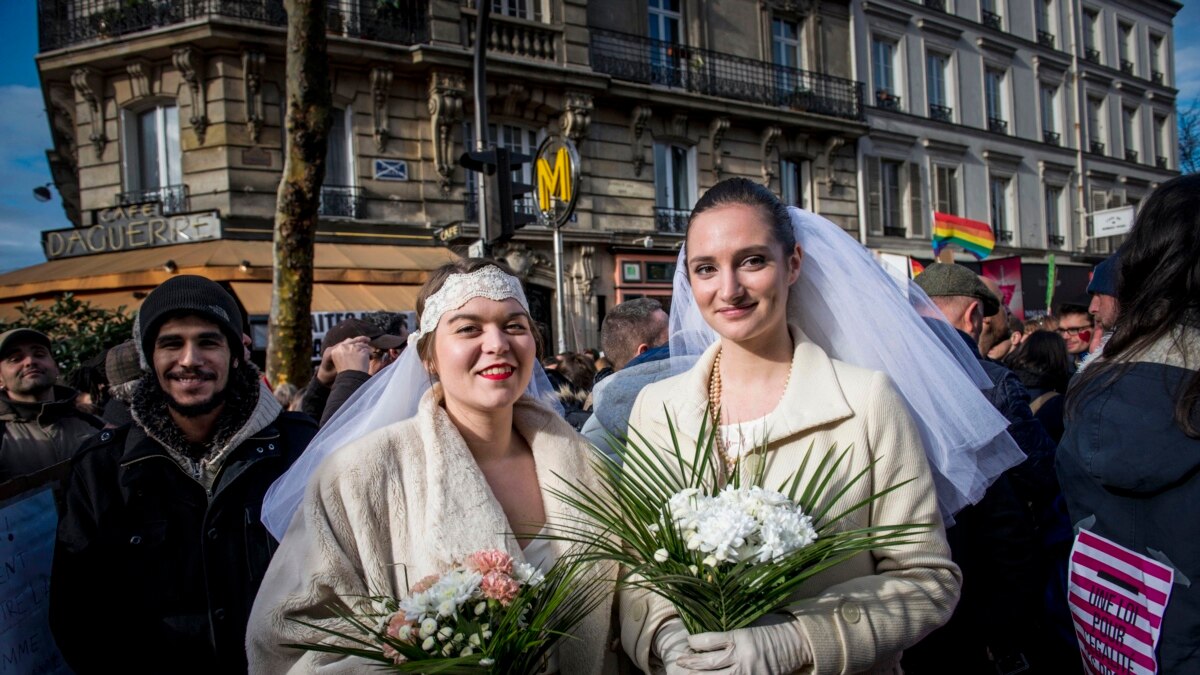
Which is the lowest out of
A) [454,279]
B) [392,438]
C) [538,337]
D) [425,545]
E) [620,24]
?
[425,545]

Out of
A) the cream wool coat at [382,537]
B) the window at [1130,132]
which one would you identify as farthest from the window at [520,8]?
the window at [1130,132]

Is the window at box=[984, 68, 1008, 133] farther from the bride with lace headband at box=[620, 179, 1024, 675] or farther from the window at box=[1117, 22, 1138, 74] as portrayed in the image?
the bride with lace headband at box=[620, 179, 1024, 675]

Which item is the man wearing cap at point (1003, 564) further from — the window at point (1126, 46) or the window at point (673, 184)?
the window at point (1126, 46)

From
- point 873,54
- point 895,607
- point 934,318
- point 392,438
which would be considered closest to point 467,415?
point 392,438

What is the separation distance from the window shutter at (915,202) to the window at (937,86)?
197 centimetres

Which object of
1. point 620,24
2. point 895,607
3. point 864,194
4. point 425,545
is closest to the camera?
point 895,607

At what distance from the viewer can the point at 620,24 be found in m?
17.6

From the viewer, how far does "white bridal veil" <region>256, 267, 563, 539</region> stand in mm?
2326

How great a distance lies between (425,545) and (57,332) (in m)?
7.86

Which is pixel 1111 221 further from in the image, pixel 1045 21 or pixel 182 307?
pixel 182 307

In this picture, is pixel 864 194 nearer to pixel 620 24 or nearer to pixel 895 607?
pixel 620 24

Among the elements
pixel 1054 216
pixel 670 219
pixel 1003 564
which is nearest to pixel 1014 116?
pixel 1054 216

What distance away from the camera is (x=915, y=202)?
22.3 meters

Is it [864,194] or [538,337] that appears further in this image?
[864,194]
